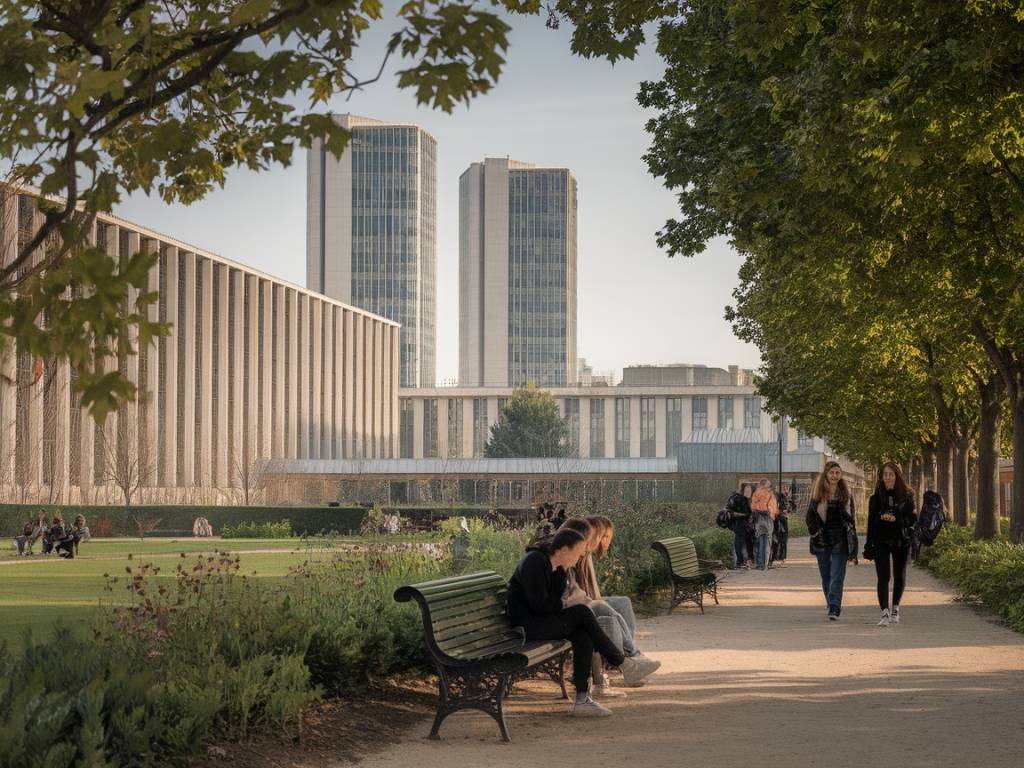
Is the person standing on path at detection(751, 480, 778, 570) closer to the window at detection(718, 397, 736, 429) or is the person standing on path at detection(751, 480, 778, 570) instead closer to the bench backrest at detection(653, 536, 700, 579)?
the bench backrest at detection(653, 536, 700, 579)

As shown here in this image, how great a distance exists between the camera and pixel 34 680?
6.57m

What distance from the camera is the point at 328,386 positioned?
11775 cm

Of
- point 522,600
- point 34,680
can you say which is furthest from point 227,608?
point 34,680

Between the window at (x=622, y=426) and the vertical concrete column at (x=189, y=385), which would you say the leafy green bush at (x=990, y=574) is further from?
the window at (x=622, y=426)

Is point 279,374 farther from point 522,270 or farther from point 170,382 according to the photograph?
point 522,270

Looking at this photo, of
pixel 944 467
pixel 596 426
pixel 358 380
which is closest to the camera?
pixel 944 467

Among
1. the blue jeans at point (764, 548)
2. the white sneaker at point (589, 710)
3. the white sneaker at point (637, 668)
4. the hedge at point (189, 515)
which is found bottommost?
the hedge at point (189, 515)

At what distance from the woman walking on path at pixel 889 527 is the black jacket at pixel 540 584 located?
668 centimetres

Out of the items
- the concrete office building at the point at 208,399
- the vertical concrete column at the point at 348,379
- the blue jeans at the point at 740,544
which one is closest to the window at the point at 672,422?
the concrete office building at the point at 208,399

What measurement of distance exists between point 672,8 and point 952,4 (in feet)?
7.86

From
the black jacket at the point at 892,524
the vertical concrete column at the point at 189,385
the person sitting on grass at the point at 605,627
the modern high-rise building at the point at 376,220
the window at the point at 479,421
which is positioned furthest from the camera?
the modern high-rise building at the point at 376,220

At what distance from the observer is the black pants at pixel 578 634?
942 centimetres

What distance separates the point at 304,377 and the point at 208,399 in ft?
62.2

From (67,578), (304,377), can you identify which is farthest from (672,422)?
(67,578)
